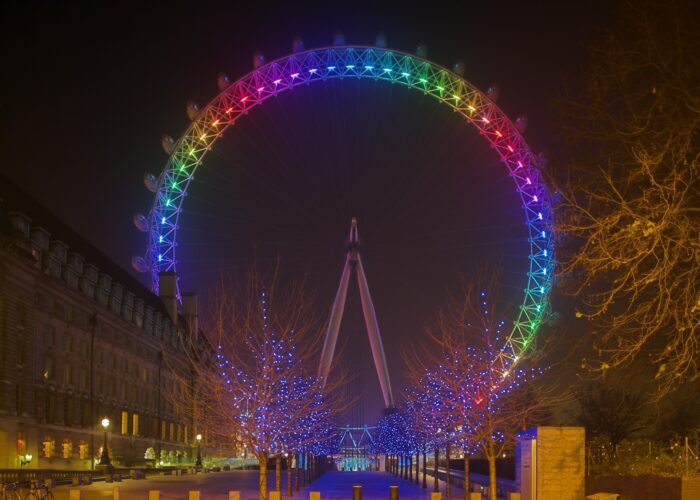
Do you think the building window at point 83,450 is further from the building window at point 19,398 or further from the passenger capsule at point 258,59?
the passenger capsule at point 258,59

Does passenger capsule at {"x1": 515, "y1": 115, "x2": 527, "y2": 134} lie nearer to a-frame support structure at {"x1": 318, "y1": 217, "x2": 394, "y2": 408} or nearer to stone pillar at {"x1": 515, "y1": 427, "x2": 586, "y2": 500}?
a-frame support structure at {"x1": 318, "y1": 217, "x2": 394, "y2": 408}

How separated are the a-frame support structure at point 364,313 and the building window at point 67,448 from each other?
20676mm

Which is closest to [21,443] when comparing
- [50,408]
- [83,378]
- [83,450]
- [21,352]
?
[21,352]

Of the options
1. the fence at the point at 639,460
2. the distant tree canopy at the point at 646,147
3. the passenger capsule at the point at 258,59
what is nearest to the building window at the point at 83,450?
the passenger capsule at the point at 258,59

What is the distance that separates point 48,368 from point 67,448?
21.3 feet

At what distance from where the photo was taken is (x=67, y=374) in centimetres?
7275

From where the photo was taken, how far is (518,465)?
96.3ft

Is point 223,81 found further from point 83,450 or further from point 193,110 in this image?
point 83,450

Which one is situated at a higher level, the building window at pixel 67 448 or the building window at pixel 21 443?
the building window at pixel 21 443

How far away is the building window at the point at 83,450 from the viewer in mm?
73594

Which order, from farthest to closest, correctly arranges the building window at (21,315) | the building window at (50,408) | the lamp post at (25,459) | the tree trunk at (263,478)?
the building window at (50,408), the building window at (21,315), the lamp post at (25,459), the tree trunk at (263,478)

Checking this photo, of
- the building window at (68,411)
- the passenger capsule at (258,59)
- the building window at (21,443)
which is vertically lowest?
the building window at (21,443)

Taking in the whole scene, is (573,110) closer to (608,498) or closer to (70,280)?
(608,498)

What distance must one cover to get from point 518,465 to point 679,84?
15665 millimetres
